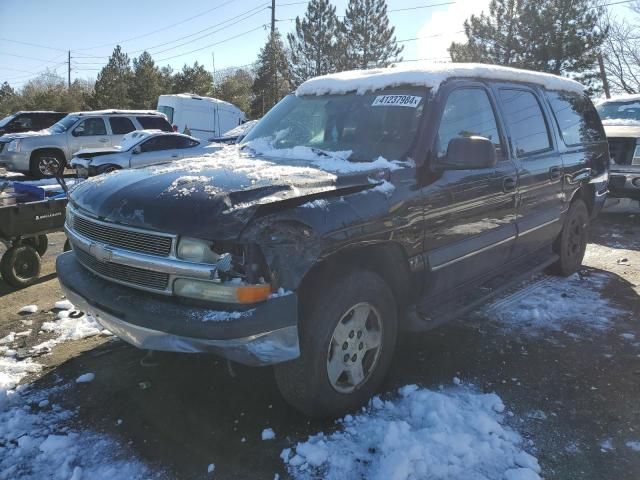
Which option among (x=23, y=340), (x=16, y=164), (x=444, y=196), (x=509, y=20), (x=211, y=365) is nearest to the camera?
(x=444, y=196)

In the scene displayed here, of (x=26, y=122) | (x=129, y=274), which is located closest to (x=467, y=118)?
(x=129, y=274)

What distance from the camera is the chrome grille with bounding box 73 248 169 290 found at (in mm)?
2643

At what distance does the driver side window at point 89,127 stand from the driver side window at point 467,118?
14.2 m

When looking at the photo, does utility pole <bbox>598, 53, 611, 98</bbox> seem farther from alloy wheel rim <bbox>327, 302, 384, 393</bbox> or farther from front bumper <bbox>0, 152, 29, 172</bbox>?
alloy wheel rim <bbox>327, 302, 384, 393</bbox>

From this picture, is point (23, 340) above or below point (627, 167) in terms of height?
below

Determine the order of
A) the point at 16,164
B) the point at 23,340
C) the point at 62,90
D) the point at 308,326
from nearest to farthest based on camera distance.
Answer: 1. the point at 308,326
2. the point at 23,340
3. the point at 16,164
4. the point at 62,90

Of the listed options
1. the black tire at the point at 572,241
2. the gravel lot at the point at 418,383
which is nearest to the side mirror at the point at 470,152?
the gravel lot at the point at 418,383

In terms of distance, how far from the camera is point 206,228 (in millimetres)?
2441

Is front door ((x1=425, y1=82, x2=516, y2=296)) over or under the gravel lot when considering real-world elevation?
over

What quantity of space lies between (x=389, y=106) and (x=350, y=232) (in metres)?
1.28

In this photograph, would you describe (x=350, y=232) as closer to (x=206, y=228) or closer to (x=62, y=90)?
(x=206, y=228)

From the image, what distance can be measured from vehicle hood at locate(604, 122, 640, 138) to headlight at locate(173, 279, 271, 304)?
8.10 metres

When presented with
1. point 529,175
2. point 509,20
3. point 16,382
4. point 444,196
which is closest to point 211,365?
point 16,382

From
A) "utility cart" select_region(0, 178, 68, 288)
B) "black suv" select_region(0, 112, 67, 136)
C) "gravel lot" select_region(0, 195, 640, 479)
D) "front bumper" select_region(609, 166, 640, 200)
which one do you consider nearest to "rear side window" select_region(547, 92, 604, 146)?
"gravel lot" select_region(0, 195, 640, 479)
